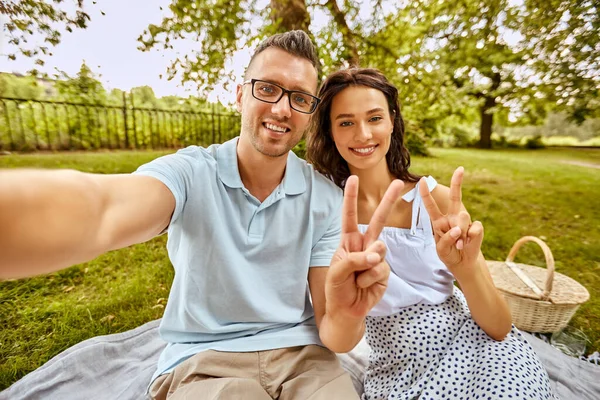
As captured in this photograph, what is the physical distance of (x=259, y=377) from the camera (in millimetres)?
1445

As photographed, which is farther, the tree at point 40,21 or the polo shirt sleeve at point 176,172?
the tree at point 40,21

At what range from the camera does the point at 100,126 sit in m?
5.16

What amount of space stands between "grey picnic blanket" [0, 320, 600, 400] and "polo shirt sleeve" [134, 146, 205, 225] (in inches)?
58.0

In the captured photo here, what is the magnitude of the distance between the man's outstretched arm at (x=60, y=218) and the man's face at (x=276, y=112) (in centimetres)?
64

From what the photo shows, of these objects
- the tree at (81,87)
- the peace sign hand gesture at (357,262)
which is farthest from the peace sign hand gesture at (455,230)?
the tree at (81,87)

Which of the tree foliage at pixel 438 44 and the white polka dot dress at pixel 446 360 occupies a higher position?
the tree foliage at pixel 438 44

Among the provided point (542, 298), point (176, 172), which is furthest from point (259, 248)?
point (542, 298)

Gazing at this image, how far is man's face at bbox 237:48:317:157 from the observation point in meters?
1.56

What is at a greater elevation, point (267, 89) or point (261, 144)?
point (267, 89)

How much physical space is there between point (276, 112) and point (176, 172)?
531 mm

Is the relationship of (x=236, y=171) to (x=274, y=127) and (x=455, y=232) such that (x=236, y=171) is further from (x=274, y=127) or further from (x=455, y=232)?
(x=455, y=232)

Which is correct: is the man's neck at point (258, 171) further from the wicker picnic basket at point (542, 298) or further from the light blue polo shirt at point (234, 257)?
the wicker picnic basket at point (542, 298)

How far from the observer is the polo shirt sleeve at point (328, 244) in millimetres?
1618

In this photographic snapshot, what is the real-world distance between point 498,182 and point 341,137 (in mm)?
7027
